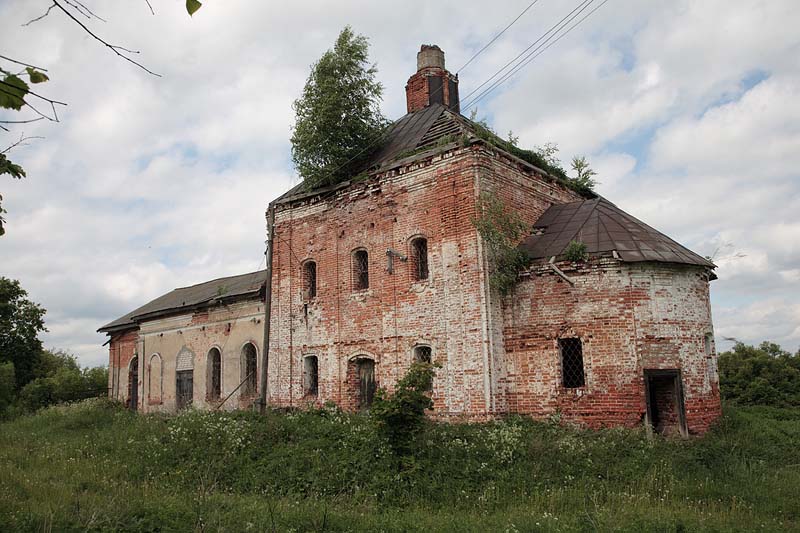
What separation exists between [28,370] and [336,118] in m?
24.8

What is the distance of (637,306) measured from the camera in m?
11.9

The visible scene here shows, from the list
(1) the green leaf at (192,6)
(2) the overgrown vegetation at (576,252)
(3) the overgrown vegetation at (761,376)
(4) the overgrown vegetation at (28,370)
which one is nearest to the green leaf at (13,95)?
(1) the green leaf at (192,6)

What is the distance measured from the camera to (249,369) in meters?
18.1

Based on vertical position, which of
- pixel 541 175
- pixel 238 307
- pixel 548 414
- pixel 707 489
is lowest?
pixel 707 489

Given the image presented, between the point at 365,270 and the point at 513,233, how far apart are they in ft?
13.7

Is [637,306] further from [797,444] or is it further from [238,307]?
[238,307]

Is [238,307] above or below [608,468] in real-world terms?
above

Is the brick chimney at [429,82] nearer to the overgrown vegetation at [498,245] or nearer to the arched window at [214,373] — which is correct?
the overgrown vegetation at [498,245]

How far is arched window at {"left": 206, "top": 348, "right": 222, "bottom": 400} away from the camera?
19.2 meters

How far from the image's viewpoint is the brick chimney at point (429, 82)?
1858 centimetres

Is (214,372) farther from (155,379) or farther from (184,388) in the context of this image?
(155,379)

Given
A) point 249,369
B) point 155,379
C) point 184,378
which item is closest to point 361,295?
point 249,369

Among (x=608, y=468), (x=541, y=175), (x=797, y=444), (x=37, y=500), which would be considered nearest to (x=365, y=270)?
(x=541, y=175)

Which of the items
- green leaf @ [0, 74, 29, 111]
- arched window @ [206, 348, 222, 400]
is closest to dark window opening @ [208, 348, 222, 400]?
arched window @ [206, 348, 222, 400]
